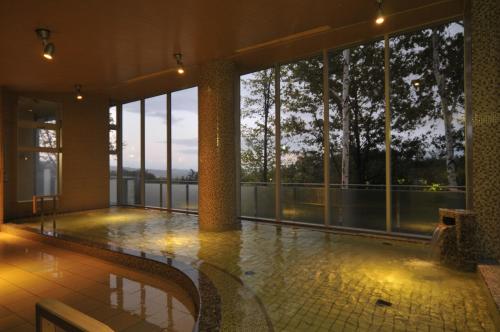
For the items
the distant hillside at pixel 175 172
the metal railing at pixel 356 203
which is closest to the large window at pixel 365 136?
the metal railing at pixel 356 203

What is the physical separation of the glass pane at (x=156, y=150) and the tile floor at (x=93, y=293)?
4.41m

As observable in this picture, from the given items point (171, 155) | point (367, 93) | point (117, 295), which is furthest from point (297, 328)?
point (171, 155)

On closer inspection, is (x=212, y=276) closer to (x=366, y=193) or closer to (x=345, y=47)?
(x=366, y=193)

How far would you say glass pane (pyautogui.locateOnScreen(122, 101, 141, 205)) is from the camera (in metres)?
9.52

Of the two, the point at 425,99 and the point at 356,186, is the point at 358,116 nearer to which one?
the point at 425,99

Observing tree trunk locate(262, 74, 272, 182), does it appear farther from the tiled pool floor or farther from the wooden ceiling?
the tiled pool floor

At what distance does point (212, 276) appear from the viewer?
325cm

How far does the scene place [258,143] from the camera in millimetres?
7012

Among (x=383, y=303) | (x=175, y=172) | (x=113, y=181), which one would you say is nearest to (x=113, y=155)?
(x=113, y=181)

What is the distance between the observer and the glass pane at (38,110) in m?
7.99

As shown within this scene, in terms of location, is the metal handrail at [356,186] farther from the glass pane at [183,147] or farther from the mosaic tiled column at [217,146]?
the glass pane at [183,147]

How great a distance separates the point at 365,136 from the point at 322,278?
4.49 meters

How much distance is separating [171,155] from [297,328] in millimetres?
6983

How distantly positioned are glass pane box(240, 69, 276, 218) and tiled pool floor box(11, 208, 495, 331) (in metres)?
1.04
